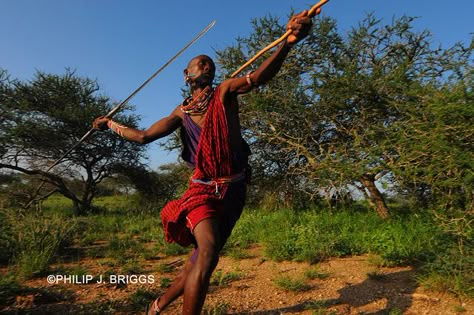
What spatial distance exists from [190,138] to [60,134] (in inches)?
357

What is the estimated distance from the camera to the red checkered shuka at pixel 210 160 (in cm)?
239

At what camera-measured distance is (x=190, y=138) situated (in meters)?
2.65

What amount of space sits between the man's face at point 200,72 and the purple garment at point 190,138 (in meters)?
0.24

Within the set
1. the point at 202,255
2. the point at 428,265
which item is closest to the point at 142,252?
the point at 202,255

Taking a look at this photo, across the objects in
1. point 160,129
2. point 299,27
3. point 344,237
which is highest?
point 299,27

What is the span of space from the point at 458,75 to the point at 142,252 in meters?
4.42

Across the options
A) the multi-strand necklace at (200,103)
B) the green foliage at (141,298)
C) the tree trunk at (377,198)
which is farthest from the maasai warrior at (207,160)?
the tree trunk at (377,198)

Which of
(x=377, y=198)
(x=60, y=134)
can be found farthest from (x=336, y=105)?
(x=60, y=134)

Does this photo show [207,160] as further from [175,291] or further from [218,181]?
[175,291]

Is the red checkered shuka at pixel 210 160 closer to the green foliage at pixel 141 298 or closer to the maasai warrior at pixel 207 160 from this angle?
the maasai warrior at pixel 207 160

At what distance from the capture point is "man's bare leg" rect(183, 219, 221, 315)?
2.20 metres

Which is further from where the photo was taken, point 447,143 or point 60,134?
point 60,134

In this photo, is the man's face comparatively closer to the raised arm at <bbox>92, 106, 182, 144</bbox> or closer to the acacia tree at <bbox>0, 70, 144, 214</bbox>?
the raised arm at <bbox>92, 106, 182, 144</bbox>

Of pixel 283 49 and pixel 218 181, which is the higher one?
pixel 283 49
